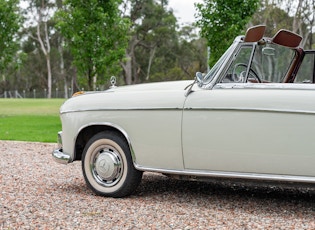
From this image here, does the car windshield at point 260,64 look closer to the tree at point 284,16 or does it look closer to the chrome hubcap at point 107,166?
the chrome hubcap at point 107,166

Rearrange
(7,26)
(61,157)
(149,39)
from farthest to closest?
(149,39) → (7,26) → (61,157)

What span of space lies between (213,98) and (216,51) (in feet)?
30.0

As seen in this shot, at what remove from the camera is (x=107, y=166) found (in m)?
5.11

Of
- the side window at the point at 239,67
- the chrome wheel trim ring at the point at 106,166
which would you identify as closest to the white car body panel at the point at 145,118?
the chrome wheel trim ring at the point at 106,166

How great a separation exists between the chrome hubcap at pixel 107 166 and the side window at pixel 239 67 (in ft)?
4.49

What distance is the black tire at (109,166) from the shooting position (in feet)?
16.5

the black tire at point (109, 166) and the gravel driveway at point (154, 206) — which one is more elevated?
the black tire at point (109, 166)

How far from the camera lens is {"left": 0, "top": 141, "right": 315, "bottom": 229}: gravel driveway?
4.14 meters

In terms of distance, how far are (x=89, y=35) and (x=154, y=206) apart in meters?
11.1

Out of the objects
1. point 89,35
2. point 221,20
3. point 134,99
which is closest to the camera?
point 134,99

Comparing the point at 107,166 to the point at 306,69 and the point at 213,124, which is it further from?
the point at 306,69

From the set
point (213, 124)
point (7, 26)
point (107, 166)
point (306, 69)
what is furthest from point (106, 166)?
point (7, 26)

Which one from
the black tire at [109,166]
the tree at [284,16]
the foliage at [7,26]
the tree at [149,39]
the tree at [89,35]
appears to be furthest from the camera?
the tree at [149,39]

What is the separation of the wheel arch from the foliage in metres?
18.1
